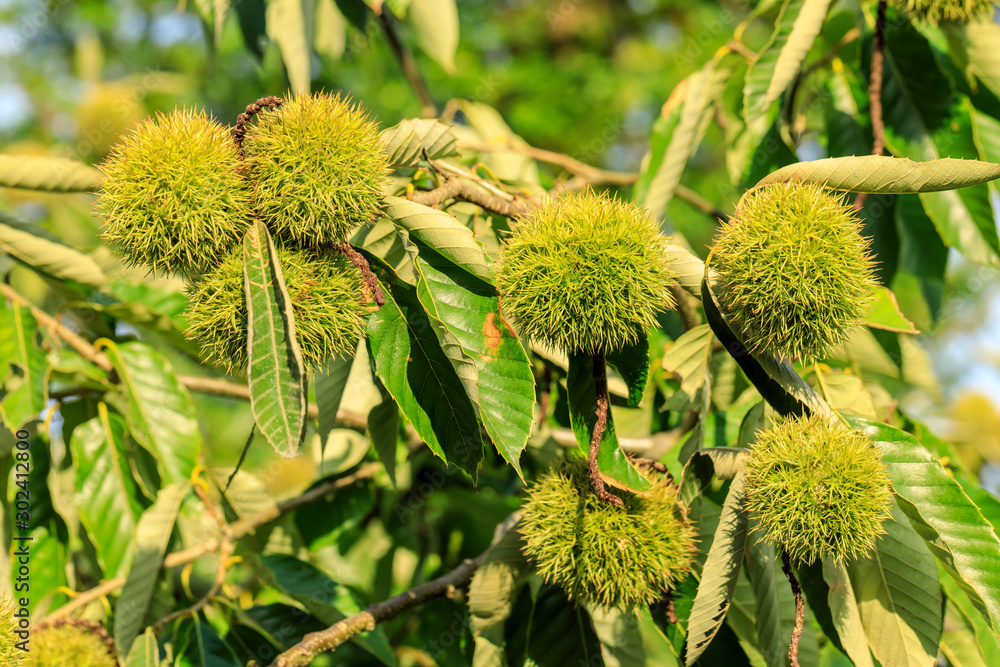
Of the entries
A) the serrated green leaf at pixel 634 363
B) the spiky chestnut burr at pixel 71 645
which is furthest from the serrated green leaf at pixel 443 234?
the spiky chestnut burr at pixel 71 645

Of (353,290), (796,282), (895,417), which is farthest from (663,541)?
(895,417)

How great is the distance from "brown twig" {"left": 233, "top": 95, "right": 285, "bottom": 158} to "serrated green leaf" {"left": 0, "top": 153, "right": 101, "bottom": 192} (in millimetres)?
863

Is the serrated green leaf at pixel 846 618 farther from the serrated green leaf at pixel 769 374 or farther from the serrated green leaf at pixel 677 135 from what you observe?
the serrated green leaf at pixel 677 135

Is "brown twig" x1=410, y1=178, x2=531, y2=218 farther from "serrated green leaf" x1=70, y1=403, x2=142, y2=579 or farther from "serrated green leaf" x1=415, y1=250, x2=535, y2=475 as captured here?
"serrated green leaf" x1=70, y1=403, x2=142, y2=579

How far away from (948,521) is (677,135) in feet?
3.86

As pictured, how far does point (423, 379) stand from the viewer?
1.19 meters

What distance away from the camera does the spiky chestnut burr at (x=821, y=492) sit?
0.99m

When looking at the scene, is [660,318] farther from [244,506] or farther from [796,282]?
[244,506]

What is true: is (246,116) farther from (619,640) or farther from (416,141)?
(619,640)

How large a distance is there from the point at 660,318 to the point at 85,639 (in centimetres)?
156

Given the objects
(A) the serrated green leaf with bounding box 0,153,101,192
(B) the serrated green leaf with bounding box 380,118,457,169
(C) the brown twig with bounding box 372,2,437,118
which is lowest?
(A) the serrated green leaf with bounding box 0,153,101,192

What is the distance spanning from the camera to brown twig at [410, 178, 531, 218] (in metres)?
1.27

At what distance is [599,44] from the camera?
1167cm

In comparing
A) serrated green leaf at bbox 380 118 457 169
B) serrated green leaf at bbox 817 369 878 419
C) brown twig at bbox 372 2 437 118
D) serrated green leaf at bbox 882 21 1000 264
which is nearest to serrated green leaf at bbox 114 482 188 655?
serrated green leaf at bbox 380 118 457 169
